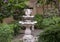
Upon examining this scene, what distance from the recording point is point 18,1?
1106 cm

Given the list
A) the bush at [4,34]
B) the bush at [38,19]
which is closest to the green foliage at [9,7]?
the bush at [38,19]

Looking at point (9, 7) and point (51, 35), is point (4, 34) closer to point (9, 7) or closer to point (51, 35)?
point (51, 35)

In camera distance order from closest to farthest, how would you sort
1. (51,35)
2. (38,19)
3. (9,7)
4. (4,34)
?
(51,35) → (4,34) → (9,7) → (38,19)

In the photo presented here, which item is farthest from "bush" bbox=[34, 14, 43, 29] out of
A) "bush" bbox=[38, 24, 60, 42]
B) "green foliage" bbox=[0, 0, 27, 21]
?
"bush" bbox=[38, 24, 60, 42]

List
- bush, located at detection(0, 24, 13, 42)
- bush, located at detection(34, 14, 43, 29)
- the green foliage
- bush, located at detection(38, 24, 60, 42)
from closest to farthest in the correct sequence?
bush, located at detection(38, 24, 60, 42)
bush, located at detection(0, 24, 13, 42)
the green foliage
bush, located at detection(34, 14, 43, 29)

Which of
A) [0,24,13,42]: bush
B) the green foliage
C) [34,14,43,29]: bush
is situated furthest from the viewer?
[34,14,43,29]: bush

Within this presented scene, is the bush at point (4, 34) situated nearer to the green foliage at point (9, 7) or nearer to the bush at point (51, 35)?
the bush at point (51, 35)

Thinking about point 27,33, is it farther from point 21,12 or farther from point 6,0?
point 21,12

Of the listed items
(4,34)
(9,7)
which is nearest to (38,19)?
(9,7)

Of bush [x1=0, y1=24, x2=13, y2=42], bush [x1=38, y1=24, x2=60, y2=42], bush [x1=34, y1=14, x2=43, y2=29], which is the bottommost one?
bush [x1=34, y1=14, x2=43, y2=29]

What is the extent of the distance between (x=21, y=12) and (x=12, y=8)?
77cm

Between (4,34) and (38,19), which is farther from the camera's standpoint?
(38,19)

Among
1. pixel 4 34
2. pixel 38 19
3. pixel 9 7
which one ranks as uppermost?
pixel 9 7

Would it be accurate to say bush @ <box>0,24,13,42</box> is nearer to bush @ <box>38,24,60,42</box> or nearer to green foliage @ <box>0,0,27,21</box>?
bush @ <box>38,24,60,42</box>
